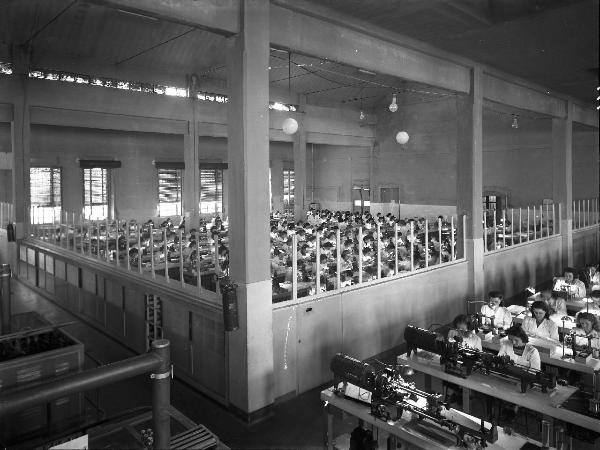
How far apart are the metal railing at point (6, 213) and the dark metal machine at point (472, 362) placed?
1185 cm

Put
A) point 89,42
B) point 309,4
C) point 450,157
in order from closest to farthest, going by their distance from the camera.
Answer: point 309,4
point 89,42
point 450,157

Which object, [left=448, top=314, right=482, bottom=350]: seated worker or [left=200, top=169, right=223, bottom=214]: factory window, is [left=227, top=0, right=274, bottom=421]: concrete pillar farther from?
[left=200, top=169, right=223, bottom=214]: factory window

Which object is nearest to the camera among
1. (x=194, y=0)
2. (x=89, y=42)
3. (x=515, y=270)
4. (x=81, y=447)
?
(x=81, y=447)

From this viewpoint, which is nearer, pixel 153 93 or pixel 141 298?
pixel 141 298

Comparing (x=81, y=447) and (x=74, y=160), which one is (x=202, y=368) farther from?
(x=74, y=160)

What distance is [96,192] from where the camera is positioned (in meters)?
15.7

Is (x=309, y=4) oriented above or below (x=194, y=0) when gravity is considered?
above

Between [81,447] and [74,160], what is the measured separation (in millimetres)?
15149

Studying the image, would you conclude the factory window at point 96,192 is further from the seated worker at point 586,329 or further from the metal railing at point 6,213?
the seated worker at point 586,329

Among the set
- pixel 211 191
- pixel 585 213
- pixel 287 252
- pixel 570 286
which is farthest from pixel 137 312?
pixel 585 213

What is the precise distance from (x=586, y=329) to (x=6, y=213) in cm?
1389

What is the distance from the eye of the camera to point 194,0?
433cm

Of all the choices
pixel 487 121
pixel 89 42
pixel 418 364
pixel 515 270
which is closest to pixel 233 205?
pixel 418 364

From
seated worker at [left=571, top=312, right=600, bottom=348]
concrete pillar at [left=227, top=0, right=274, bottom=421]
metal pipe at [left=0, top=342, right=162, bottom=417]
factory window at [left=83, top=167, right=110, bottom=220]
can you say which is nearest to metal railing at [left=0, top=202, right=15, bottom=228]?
factory window at [left=83, top=167, right=110, bottom=220]
